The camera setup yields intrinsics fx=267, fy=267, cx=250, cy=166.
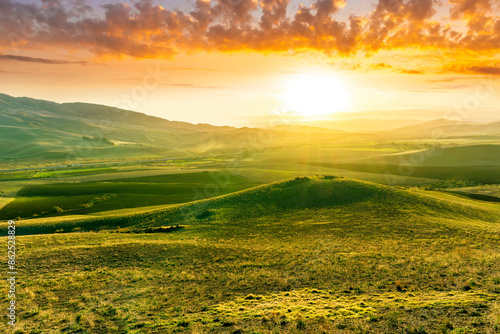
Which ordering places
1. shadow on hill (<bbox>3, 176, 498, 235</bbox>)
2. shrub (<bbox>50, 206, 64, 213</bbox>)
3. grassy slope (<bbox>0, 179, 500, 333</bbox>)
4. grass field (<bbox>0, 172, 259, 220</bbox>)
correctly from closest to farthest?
grassy slope (<bbox>0, 179, 500, 333</bbox>)
shadow on hill (<bbox>3, 176, 498, 235</bbox>)
shrub (<bbox>50, 206, 64, 213</bbox>)
grass field (<bbox>0, 172, 259, 220</bbox>)

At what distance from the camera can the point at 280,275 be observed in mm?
24969

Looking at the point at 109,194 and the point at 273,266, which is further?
the point at 109,194

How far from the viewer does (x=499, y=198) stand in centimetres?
6488

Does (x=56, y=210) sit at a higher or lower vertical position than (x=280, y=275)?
lower

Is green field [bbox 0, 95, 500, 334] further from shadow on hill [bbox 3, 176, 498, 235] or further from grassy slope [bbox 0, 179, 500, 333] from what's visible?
shadow on hill [bbox 3, 176, 498, 235]

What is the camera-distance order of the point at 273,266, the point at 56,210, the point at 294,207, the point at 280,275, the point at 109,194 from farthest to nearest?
the point at 109,194 → the point at 56,210 → the point at 294,207 → the point at 273,266 → the point at 280,275

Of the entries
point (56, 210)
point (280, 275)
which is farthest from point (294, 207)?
point (56, 210)

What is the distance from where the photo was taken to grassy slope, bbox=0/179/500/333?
1616cm

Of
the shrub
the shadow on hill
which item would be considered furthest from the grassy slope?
the shrub

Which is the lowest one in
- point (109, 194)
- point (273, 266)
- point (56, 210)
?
point (56, 210)

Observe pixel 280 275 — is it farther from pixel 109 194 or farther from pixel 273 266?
pixel 109 194

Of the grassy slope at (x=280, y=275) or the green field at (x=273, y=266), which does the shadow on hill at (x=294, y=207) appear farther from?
the grassy slope at (x=280, y=275)

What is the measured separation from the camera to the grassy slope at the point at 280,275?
53.0ft

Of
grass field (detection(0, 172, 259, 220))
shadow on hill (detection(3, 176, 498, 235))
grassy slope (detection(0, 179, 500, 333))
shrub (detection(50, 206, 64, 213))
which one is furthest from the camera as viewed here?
grass field (detection(0, 172, 259, 220))
